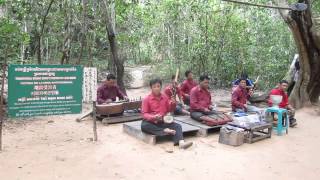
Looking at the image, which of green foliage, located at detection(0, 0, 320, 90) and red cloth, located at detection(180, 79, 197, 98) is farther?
green foliage, located at detection(0, 0, 320, 90)

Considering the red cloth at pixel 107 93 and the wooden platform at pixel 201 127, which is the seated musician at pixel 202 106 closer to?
the wooden platform at pixel 201 127

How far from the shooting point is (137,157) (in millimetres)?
6152

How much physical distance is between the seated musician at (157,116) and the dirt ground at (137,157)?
24 cm

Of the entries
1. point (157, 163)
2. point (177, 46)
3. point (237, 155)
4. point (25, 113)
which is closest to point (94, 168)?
point (157, 163)

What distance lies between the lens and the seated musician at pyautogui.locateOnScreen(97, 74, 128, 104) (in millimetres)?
9086

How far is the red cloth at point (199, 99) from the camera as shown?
8.42 m

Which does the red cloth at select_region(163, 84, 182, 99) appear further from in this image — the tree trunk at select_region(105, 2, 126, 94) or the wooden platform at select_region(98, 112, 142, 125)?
the tree trunk at select_region(105, 2, 126, 94)

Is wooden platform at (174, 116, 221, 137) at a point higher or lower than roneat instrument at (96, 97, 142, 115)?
lower

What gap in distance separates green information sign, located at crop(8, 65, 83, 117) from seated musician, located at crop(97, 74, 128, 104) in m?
2.10

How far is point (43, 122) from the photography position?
872 centimetres

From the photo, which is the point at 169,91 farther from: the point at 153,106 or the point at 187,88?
the point at 153,106

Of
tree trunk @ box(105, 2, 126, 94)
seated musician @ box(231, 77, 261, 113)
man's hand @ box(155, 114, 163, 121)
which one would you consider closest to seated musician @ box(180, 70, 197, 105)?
seated musician @ box(231, 77, 261, 113)

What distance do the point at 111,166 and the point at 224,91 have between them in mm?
9601

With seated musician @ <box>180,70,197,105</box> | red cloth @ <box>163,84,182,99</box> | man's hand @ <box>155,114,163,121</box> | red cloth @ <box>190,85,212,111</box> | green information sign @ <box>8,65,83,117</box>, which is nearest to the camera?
green information sign @ <box>8,65,83,117</box>
